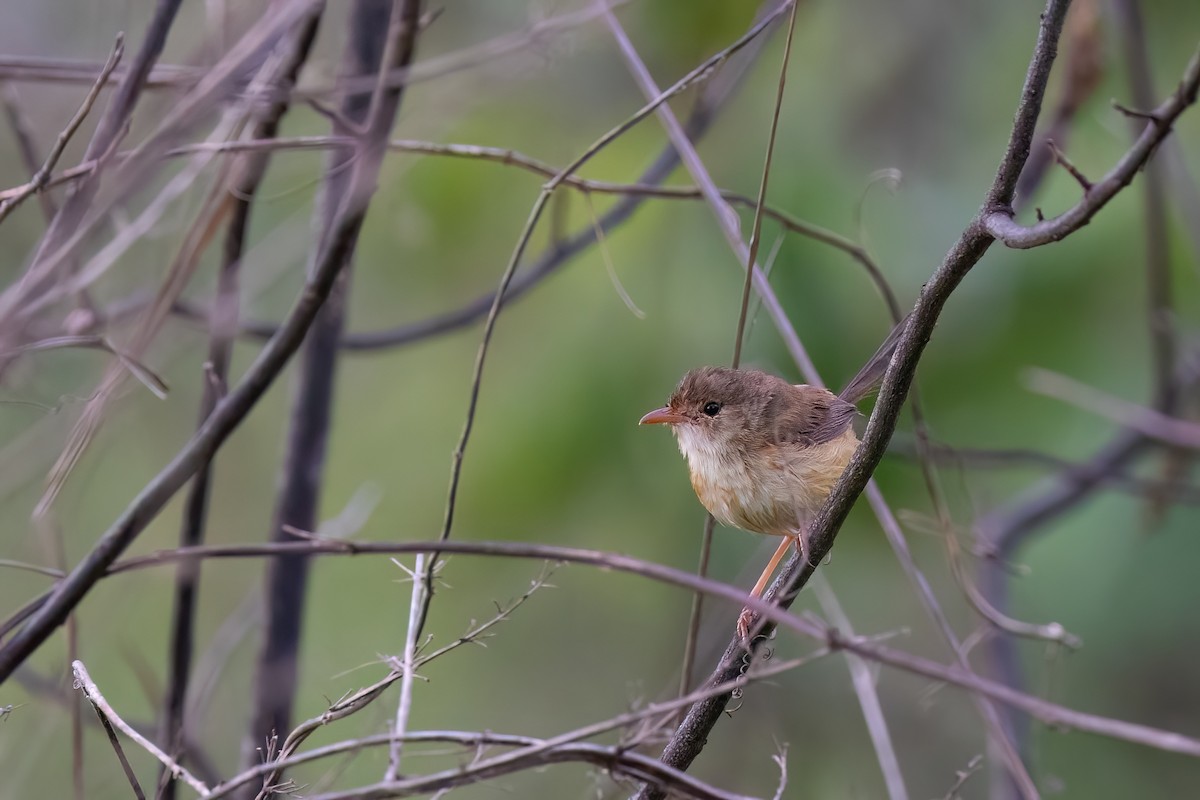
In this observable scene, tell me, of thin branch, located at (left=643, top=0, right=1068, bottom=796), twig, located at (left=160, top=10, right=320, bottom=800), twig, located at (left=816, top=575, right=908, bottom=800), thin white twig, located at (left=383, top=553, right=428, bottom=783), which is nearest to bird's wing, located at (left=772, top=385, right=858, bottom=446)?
twig, located at (left=816, top=575, right=908, bottom=800)

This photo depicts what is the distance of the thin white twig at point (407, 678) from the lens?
160cm

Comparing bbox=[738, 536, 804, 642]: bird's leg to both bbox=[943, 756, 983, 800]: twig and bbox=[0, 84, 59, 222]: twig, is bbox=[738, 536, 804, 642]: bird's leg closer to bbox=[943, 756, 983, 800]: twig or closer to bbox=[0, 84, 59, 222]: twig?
bbox=[943, 756, 983, 800]: twig

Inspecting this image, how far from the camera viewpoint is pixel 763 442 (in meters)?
3.17

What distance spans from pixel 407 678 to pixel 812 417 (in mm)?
1630

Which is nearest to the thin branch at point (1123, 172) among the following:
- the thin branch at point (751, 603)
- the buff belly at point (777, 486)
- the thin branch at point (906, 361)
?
the thin branch at point (906, 361)

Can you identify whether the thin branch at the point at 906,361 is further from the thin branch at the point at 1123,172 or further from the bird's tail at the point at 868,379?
the bird's tail at the point at 868,379

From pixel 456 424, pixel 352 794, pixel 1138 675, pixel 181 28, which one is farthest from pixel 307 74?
pixel 1138 675

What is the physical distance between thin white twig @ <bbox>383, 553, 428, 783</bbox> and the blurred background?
1.28m

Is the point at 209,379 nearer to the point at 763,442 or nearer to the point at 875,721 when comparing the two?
the point at 763,442

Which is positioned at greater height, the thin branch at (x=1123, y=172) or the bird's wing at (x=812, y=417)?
the thin branch at (x=1123, y=172)

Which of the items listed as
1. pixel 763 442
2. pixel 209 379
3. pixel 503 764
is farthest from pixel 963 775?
pixel 209 379

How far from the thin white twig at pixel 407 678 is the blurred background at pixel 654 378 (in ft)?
4.21

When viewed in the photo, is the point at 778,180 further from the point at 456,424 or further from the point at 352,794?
the point at 352,794

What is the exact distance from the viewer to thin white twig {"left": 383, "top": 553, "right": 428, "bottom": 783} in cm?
160
